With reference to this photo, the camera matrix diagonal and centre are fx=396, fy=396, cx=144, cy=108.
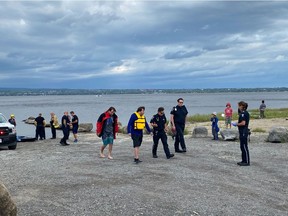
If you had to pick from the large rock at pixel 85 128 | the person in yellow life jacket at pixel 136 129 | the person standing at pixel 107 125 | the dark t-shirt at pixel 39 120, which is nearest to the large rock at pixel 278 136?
the person in yellow life jacket at pixel 136 129

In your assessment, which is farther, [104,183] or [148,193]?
[104,183]

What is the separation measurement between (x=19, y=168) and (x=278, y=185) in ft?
25.6

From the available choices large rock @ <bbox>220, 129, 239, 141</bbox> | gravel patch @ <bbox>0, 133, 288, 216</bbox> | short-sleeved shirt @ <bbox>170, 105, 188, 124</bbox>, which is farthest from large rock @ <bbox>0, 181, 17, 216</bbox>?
large rock @ <bbox>220, 129, 239, 141</bbox>

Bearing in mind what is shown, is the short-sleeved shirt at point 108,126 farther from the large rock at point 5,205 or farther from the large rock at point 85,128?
the large rock at point 85,128

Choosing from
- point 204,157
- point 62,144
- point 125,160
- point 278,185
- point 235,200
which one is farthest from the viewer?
point 62,144

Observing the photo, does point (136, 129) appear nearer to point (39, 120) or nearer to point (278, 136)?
point (278, 136)

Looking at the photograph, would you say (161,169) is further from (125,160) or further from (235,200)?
(235,200)

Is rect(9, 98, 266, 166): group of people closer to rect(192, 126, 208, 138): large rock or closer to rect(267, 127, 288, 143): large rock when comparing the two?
rect(267, 127, 288, 143): large rock

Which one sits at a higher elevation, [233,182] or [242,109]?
[242,109]

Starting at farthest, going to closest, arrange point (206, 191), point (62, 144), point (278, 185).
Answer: point (62, 144), point (278, 185), point (206, 191)

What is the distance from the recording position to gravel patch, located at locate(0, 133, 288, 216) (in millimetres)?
8266

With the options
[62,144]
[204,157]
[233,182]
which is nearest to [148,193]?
[233,182]

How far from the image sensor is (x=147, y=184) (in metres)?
10.1

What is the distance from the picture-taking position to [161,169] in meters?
12.0
